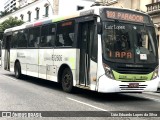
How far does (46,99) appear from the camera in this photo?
38.4ft

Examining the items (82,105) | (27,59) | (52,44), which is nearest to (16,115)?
(82,105)

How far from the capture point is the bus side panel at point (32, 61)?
16844 mm

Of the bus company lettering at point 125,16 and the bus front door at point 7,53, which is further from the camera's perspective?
the bus front door at point 7,53

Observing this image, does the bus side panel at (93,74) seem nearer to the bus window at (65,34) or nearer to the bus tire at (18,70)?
the bus window at (65,34)

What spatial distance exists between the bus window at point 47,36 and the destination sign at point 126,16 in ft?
12.3

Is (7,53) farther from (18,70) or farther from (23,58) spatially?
(23,58)

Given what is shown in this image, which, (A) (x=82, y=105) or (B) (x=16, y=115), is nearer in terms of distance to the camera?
(B) (x=16, y=115)

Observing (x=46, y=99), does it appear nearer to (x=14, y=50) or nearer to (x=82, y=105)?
(x=82, y=105)

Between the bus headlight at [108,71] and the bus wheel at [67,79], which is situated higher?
the bus headlight at [108,71]

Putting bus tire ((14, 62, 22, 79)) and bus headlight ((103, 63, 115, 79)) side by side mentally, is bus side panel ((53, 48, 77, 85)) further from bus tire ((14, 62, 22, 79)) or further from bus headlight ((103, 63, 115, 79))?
bus tire ((14, 62, 22, 79))

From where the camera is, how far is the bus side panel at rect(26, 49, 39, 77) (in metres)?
16.8

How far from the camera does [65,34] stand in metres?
13.9

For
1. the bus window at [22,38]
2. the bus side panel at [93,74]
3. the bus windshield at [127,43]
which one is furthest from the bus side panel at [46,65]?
the bus windshield at [127,43]

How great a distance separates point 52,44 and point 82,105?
5007mm
